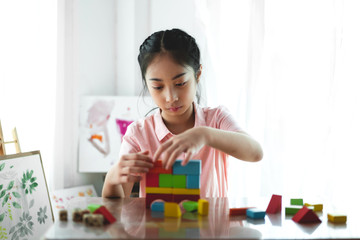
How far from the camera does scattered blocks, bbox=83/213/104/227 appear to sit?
810mm

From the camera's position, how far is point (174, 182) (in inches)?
38.5

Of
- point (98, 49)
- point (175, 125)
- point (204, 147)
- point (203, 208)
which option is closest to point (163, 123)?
point (175, 125)

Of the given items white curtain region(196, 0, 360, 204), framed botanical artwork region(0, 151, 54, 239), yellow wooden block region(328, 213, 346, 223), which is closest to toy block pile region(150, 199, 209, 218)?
yellow wooden block region(328, 213, 346, 223)

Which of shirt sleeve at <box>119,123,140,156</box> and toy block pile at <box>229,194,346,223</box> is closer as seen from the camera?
toy block pile at <box>229,194,346,223</box>

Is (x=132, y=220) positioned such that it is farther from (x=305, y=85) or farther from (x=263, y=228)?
(x=305, y=85)

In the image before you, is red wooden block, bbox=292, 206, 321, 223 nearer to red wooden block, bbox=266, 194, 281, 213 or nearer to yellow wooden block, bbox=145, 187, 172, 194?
red wooden block, bbox=266, 194, 281, 213

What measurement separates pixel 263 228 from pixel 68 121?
1.94 m

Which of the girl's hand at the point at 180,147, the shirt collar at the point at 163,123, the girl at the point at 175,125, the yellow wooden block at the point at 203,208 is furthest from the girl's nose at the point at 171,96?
the yellow wooden block at the point at 203,208

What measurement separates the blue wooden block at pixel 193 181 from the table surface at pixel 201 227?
0.22 ft

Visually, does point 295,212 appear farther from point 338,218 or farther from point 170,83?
point 170,83

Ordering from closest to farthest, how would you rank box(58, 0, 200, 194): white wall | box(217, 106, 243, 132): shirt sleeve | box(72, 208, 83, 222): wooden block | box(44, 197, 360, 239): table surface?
box(44, 197, 360, 239): table surface, box(72, 208, 83, 222): wooden block, box(217, 106, 243, 132): shirt sleeve, box(58, 0, 200, 194): white wall

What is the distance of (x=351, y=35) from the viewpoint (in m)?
2.05

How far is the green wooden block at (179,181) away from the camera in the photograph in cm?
97

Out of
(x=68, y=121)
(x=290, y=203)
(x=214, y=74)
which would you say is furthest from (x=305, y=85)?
(x=68, y=121)
